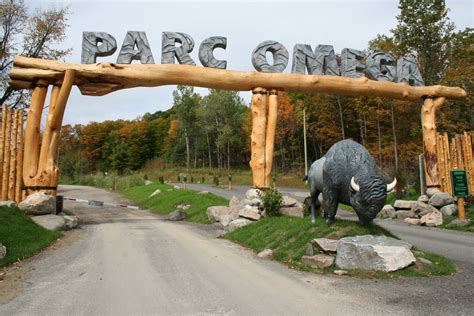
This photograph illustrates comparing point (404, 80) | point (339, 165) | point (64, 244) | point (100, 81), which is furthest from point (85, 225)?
→ point (404, 80)

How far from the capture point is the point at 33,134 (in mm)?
12688

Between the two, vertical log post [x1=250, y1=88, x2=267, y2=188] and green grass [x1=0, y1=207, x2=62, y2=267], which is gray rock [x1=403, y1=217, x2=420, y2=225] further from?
green grass [x1=0, y1=207, x2=62, y2=267]

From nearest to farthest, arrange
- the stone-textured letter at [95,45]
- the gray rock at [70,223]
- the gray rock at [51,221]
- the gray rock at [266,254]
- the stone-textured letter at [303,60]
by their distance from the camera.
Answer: the gray rock at [266,254] → the gray rock at [51,221] → the gray rock at [70,223] → the stone-textured letter at [95,45] → the stone-textured letter at [303,60]

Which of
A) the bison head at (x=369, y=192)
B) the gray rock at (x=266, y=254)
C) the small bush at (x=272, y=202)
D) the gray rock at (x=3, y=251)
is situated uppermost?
the bison head at (x=369, y=192)

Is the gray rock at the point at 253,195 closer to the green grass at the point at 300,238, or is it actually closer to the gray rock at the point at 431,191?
the green grass at the point at 300,238

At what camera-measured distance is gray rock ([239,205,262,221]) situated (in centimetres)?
1214

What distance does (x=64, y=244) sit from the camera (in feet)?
32.6

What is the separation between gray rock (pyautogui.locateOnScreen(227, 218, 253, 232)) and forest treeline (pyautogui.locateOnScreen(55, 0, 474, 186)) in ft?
32.3

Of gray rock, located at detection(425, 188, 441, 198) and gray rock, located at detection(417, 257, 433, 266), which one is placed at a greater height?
gray rock, located at detection(425, 188, 441, 198)

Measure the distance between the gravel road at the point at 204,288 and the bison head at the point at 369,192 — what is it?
1550 mm

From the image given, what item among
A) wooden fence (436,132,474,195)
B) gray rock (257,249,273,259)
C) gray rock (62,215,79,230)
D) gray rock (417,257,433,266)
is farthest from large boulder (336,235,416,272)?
wooden fence (436,132,474,195)

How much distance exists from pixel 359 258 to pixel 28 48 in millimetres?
22751

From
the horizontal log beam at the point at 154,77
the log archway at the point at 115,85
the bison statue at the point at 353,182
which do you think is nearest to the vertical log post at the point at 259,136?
the log archway at the point at 115,85

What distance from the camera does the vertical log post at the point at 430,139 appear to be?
15688 millimetres
